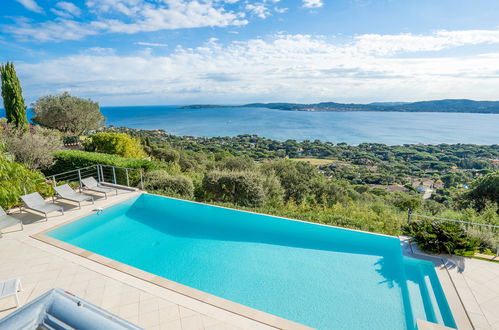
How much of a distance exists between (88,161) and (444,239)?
11.7 m

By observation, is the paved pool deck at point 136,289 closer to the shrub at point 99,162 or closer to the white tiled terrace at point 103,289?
the white tiled terrace at point 103,289

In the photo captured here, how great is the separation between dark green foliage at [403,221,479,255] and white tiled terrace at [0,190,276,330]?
12.3ft

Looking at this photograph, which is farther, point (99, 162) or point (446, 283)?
point (99, 162)

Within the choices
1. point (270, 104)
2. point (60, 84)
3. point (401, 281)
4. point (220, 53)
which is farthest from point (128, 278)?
point (270, 104)

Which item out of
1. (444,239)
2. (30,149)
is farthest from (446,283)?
(30,149)

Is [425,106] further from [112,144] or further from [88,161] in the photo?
[88,161]

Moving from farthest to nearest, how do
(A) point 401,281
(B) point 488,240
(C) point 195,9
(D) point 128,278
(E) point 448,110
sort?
(E) point 448,110, (C) point 195,9, (B) point 488,240, (A) point 401,281, (D) point 128,278

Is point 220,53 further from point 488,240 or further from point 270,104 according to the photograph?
point 270,104

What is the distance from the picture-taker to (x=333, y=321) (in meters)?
4.06

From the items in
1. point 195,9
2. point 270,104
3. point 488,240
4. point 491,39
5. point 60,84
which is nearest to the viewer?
point 488,240

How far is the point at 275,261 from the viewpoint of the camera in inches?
225

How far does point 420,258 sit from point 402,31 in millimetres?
11464

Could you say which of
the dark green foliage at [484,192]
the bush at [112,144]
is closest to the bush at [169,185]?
the bush at [112,144]

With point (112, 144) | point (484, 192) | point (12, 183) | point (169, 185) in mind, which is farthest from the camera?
point (112, 144)
